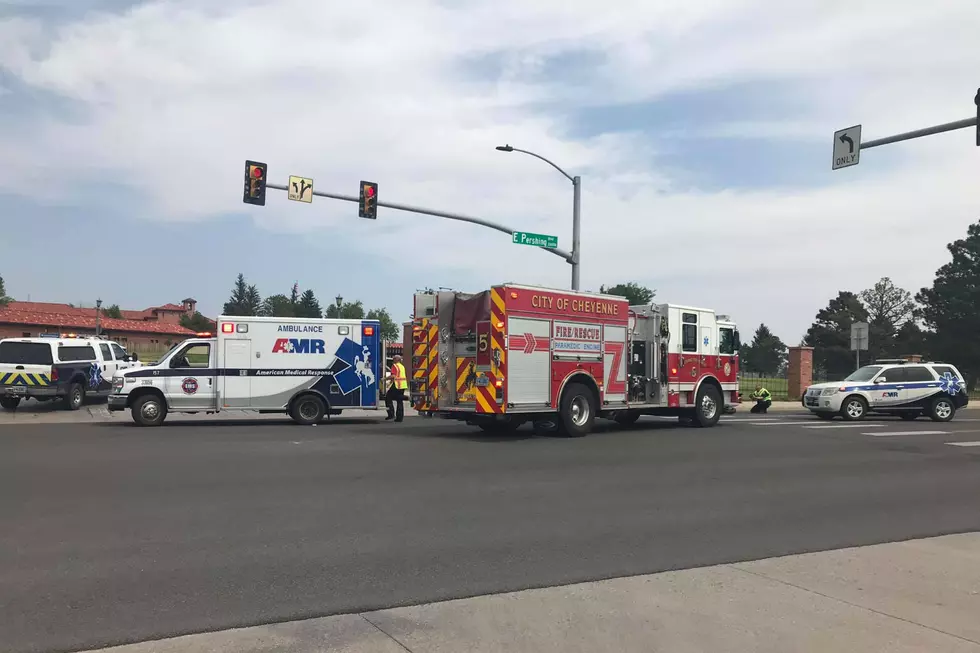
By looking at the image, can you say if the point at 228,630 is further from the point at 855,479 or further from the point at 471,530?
the point at 855,479

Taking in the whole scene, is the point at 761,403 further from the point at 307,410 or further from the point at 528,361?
the point at 307,410

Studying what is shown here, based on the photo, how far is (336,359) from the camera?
62.7 feet

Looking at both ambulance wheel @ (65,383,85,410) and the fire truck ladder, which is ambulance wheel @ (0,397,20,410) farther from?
the fire truck ladder

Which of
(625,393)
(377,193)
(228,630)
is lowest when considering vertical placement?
(228,630)

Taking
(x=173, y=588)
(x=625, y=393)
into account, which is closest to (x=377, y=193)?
(x=625, y=393)

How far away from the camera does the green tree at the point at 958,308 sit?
65.2 m

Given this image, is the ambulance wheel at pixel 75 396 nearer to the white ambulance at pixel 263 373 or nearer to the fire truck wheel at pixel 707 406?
the white ambulance at pixel 263 373

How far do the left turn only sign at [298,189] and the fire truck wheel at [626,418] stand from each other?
10.2m

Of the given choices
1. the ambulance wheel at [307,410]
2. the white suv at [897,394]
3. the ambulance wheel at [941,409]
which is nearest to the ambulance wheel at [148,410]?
the ambulance wheel at [307,410]

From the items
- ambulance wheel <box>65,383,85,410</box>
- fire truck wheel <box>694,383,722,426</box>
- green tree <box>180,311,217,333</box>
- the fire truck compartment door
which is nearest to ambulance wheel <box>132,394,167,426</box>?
ambulance wheel <box>65,383,85,410</box>

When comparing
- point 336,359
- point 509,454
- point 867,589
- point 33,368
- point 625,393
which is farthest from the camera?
point 33,368

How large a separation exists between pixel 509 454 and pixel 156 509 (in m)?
6.27

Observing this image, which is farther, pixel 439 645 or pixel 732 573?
pixel 732 573

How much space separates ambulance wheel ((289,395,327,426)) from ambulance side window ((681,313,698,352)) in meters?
8.84
